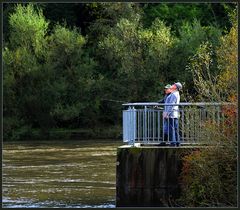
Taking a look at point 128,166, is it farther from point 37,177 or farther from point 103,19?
point 103,19

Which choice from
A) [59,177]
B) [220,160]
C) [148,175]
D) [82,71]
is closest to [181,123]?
[148,175]

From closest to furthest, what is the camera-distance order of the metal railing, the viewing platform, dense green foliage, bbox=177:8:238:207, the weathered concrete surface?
dense green foliage, bbox=177:8:238:207 < the metal railing < the viewing platform < the weathered concrete surface

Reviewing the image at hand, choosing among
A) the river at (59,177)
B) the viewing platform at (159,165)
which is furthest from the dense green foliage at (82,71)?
the viewing platform at (159,165)

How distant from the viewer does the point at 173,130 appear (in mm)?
18875

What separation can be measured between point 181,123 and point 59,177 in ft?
34.6

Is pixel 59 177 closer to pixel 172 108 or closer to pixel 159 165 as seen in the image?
pixel 172 108

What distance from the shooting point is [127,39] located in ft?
198

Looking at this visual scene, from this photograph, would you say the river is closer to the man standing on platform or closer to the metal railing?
the metal railing

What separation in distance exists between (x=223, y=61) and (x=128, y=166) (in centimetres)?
353

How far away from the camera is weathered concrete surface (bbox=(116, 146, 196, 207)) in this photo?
18031mm

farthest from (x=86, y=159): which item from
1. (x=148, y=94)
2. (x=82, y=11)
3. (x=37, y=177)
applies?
(x=82, y=11)

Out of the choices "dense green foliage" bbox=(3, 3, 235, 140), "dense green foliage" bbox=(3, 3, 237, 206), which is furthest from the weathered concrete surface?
"dense green foliage" bbox=(3, 3, 235, 140)

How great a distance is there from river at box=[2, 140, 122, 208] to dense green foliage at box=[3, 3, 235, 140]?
48.7 feet

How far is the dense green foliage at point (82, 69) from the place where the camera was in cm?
5888
